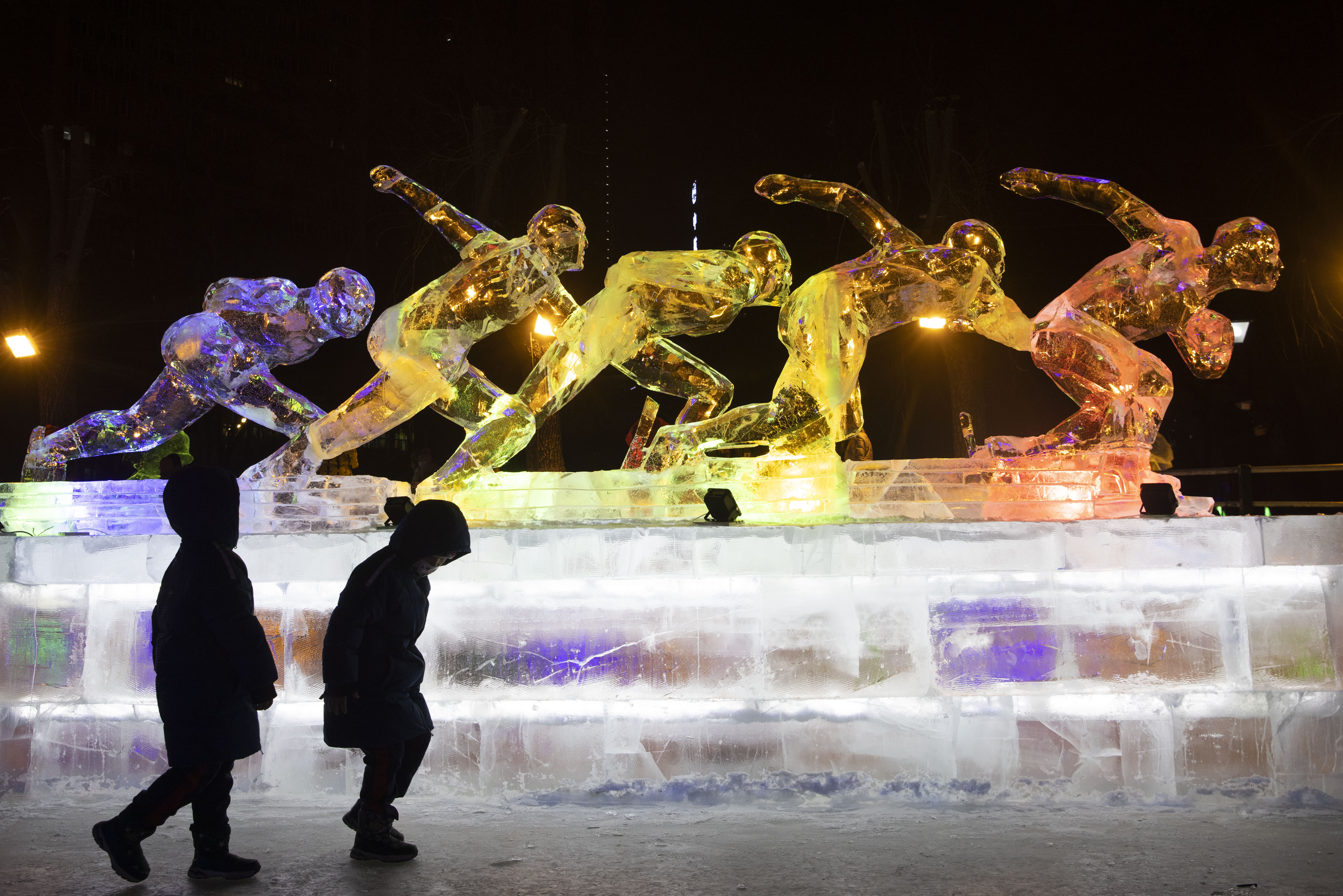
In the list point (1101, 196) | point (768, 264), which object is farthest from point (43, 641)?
point (1101, 196)

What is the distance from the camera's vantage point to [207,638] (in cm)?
310

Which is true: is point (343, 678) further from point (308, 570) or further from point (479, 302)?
point (479, 302)

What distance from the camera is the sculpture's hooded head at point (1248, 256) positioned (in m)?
5.02

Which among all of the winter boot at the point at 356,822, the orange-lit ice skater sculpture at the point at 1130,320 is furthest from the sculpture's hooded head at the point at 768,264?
the winter boot at the point at 356,822

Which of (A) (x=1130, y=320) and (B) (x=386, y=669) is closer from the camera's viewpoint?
(B) (x=386, y=669)

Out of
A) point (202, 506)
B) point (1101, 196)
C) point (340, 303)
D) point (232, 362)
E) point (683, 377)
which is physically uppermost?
point (1101, 196)

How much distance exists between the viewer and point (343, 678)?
3.14m

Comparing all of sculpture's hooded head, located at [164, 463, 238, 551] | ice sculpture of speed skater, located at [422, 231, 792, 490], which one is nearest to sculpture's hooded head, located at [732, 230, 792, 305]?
ice sculpture of speed skater, located at [422, 231, 792, 490]

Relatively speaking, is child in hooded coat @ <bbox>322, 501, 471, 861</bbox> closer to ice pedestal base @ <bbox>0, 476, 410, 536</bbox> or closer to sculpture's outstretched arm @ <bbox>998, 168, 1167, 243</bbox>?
ice pedestal base @ <bbox>0, 476, 410, 536</bbox>

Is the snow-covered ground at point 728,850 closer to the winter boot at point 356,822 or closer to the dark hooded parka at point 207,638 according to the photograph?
the winter boot at point 356,822

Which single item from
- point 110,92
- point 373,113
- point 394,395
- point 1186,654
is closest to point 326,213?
point 373,113

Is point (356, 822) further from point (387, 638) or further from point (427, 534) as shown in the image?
point (427, 534)

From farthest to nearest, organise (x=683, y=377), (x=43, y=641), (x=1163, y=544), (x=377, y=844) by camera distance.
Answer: (x=683, y=377) < (x=43, y=641) < (x=1163, y=544) < (x=377, y=844)

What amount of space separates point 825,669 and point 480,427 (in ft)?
7.37
